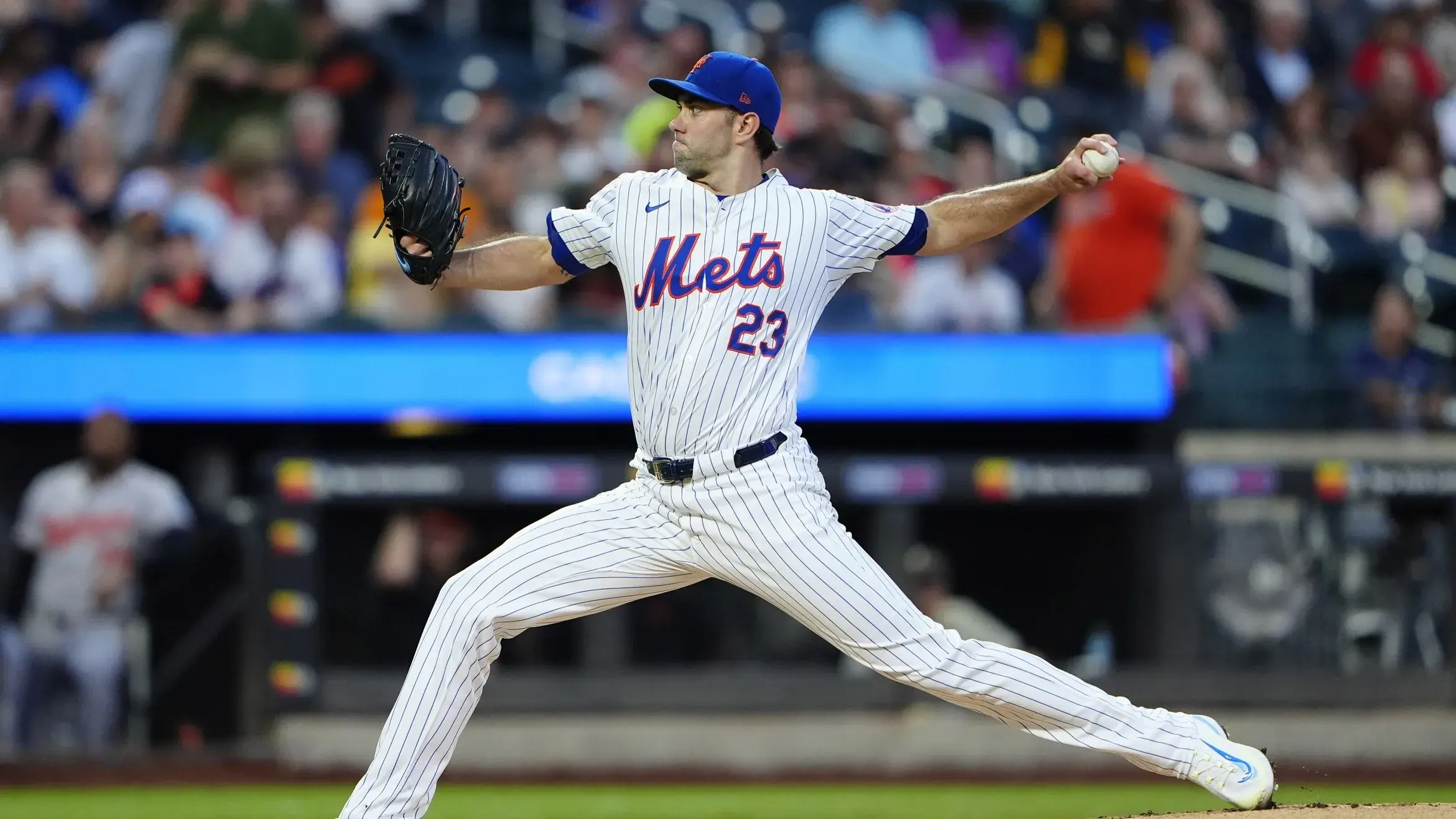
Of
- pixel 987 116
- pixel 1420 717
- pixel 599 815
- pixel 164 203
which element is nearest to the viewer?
pixel 599 815

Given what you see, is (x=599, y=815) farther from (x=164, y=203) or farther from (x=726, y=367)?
(x=164, y=203)

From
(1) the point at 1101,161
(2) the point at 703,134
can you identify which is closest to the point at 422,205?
(2) the point at 703,134

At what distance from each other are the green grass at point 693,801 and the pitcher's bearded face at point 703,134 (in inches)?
115

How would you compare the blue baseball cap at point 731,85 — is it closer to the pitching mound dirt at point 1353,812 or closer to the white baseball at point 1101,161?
the white baseball at point 1101,161

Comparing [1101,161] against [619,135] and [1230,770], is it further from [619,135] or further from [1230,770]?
[619,135]

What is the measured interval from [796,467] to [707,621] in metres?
4.01

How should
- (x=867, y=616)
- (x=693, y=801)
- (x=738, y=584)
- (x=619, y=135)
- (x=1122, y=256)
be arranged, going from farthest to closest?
1. (x=619, y=135)
2. (x=1122, y=256)
3. (x=693, y=801)
4. (x=738, y=584)
5. (x=867, y=616)

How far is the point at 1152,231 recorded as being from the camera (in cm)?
875

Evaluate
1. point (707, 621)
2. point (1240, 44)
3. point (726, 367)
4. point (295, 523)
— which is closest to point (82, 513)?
point (295, 523)

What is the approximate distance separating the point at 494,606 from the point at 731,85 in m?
1.33

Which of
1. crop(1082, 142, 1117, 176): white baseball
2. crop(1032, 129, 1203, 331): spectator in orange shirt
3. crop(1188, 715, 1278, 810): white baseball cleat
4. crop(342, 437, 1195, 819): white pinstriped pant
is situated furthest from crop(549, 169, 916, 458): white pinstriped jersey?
crop(1032, 129, 1203, 331): spectator in orange shirt

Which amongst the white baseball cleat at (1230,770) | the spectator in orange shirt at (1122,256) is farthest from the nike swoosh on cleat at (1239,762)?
the spectator in orange shirt at (1122,256)

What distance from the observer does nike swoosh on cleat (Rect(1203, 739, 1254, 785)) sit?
4.40 m

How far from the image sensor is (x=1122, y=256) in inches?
343
